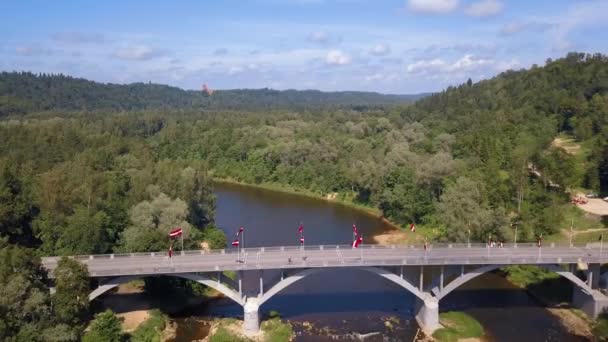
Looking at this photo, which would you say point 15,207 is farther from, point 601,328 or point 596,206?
point 596,206

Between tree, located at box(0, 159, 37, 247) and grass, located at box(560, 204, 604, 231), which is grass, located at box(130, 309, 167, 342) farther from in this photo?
grass, located at box(560, 204, 604, 231)

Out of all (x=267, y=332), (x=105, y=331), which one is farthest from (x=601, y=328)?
(x=105, y=331)

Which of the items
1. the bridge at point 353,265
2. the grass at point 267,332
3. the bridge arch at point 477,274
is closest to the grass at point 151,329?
the bridge at point 353,265

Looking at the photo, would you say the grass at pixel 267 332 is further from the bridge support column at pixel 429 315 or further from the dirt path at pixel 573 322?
the dirt path at pixel 573 322

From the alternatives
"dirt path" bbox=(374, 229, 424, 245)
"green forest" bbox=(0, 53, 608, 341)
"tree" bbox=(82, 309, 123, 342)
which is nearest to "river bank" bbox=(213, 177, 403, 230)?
"green forest" bbox=(0, 53, 608, 341)

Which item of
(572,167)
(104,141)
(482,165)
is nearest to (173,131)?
(104,141)

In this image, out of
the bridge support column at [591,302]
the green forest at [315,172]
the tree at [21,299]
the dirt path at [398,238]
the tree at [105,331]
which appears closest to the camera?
the tree at [21,299]
